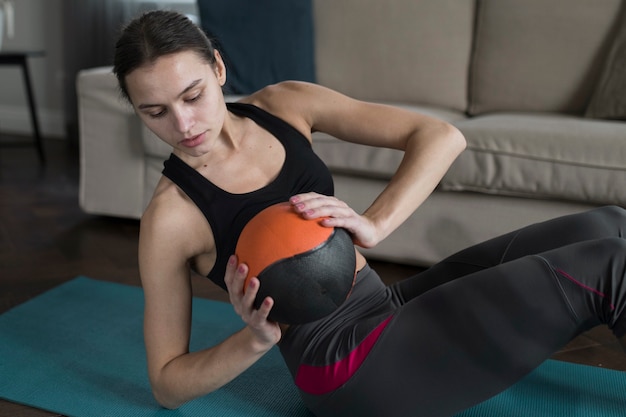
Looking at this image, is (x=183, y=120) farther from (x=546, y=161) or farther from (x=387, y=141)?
(x=546, y=161)

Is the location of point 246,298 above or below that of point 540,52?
below

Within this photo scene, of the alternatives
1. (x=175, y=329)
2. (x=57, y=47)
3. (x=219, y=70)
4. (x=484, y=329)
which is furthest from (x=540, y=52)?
(x=57, y=47)

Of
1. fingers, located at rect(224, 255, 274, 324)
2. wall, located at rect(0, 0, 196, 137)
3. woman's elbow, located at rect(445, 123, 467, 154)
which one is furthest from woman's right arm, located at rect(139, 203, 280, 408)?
wall, located at rect(0, 0, 196, 137)

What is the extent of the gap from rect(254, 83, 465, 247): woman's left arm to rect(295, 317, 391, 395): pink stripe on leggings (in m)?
0.18

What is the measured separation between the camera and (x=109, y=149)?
10.5 feet

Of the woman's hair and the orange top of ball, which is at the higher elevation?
the woman's hair

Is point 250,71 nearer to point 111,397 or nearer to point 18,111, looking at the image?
point 111,397

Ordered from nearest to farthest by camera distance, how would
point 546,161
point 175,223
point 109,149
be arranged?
point 175,223
point 546,161
point 109,149

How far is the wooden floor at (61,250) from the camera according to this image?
203cm

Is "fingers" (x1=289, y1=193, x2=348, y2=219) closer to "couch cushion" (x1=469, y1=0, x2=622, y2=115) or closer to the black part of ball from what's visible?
the black part of ball

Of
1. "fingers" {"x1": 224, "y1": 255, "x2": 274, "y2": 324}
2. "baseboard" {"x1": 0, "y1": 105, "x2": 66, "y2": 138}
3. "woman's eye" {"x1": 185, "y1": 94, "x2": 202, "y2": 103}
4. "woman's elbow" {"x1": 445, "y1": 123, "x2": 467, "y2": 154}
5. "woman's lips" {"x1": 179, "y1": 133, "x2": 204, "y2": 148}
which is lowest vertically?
"baseboard" {"x1": 0, "y1": 105, "x2": 66, "y2": 138}

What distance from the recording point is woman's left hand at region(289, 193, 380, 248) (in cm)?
116

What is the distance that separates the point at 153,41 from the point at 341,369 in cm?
68

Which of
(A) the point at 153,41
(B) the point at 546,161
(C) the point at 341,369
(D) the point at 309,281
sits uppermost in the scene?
(A) the point at 153,41
